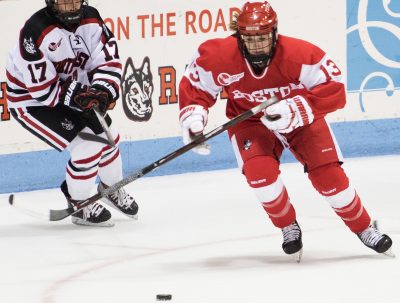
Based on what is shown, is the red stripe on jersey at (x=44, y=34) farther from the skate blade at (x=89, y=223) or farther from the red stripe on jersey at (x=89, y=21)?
the skate blade at (x=89, y=223)

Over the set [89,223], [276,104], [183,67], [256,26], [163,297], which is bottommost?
[89,223]

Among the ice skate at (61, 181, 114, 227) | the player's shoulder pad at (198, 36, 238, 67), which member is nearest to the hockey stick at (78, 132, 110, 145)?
the ice skate at (61, 181, 114, 227)

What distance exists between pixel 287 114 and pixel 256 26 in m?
0.33

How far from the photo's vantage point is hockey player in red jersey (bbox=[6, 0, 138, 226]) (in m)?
5.17

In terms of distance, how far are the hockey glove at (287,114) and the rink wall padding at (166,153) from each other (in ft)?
7.10

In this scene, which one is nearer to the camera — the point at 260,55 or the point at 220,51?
the point at 260,55

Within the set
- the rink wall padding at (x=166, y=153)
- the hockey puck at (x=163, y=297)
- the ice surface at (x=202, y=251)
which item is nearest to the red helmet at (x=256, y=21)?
the ice surface at (x=202, y=251)

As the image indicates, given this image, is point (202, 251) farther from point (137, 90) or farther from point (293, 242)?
point (137, 90)

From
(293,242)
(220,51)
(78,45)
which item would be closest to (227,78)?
(220,51)

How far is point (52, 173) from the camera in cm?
627

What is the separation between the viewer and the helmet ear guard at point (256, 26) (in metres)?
4.30

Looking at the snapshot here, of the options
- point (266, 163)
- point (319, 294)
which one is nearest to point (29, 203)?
point (266, 163)

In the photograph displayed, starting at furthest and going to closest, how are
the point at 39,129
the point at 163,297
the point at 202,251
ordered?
the point at 39,129 → the point at 202,251 → the point at 163,297

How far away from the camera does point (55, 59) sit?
206 inches
